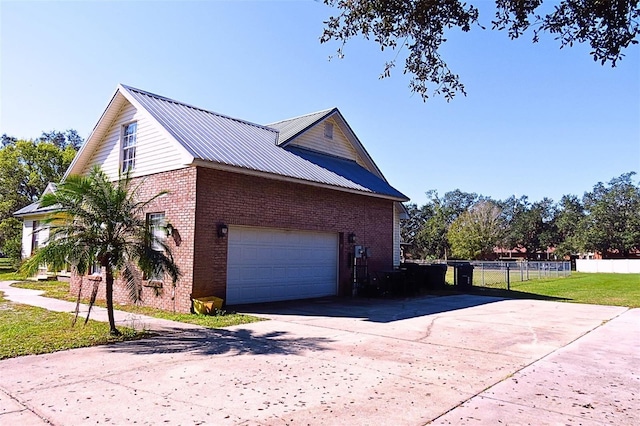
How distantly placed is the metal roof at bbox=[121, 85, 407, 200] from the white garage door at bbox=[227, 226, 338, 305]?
179 cm

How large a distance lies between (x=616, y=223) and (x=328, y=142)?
5782 cm

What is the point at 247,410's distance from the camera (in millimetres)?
4742

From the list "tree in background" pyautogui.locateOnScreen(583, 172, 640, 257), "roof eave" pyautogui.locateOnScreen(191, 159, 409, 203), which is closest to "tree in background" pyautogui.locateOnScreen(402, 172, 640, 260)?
"tree in background" pyautogui.locateOnScreen(583, 172, 640, 257)

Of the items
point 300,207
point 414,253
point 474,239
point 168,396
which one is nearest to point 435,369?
point 168,396

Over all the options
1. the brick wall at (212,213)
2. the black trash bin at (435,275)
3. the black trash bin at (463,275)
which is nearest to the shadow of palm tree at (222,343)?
the brick wall at (212,213)

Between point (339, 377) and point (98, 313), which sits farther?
point (98, 313)

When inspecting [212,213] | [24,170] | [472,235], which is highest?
[24,170]

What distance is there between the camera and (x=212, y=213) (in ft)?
38.9

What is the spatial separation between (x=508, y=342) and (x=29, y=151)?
115ft

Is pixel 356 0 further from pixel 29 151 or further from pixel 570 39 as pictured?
pixel 29 151

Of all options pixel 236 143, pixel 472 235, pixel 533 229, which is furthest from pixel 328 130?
pixel 533 229

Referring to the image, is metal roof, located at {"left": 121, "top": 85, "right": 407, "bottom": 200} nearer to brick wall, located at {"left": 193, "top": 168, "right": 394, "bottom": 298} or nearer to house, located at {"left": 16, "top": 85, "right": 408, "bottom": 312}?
house, located at {"left": 16, "top": 85, "right": 408, "bottom": 312}

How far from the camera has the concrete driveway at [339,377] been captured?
4664 millimetres

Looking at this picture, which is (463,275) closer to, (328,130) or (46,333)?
(328,130)
